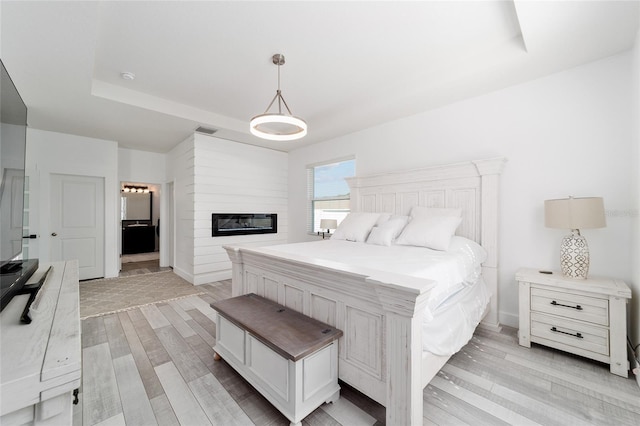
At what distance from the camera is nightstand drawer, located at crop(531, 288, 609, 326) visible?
1.98 meters

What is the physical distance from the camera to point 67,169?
4.39 meters

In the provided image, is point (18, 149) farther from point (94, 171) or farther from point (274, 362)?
point (94, 171)

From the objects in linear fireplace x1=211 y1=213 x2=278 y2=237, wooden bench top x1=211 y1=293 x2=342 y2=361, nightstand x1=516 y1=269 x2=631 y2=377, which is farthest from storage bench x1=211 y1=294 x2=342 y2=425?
linear fireplace x1=211 y1=213 x2=278 y2=237

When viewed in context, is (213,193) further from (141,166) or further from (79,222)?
(79,222)

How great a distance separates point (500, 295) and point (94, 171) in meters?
6.55

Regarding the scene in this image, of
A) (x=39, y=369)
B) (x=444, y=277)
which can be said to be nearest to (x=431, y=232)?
(x=444, y=277)

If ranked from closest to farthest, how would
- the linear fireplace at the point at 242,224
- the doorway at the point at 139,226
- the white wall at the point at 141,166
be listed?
the linear fireplace at the point at 242,224
the white wall at the point at 141,166
the doorway at the point at 139,226

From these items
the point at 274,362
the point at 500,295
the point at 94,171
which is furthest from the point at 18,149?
the point at 500,295

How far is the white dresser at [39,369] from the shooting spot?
0.70 metres

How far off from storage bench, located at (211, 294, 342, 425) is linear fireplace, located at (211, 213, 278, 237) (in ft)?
9.59

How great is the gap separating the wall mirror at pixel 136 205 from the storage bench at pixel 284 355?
807cm

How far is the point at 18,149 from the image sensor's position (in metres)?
1.53

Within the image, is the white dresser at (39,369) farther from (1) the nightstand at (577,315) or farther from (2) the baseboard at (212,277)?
(2) the baseboard at (212,277)

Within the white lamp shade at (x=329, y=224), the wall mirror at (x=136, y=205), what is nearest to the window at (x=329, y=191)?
the white lamp shade at (x=329, y=224)
